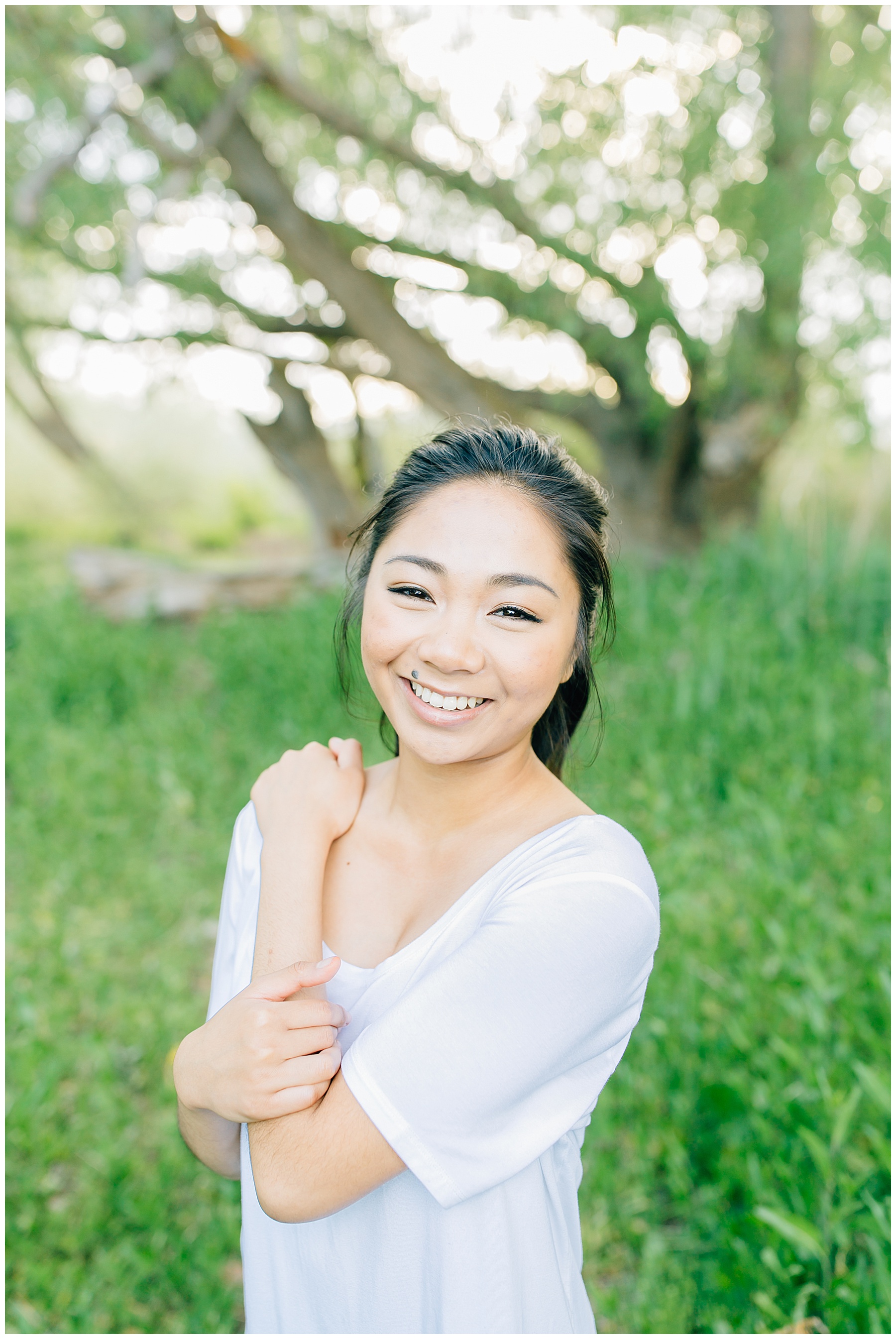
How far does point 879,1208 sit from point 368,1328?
3.99 ft

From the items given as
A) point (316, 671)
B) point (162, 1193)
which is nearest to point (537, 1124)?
point (162, 1193)

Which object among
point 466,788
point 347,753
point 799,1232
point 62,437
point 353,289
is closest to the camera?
point 466,788

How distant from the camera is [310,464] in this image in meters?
8.36

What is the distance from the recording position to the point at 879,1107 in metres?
2.20

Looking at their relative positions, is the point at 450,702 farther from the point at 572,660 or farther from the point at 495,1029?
the point at 495,1029

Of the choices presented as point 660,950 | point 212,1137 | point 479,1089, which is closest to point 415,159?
point 660,950

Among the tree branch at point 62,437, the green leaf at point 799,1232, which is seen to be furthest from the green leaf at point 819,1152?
the tree branch at point 62,437

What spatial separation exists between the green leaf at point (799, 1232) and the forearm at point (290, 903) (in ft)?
4.21

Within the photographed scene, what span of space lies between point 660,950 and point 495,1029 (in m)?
2.14

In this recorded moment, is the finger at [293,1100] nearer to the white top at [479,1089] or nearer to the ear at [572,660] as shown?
the white top at [479,1089]

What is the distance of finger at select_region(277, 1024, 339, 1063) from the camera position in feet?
3.14

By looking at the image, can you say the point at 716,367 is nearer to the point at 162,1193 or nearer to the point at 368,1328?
the point at 162,1193

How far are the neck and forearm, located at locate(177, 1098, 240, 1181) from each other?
43 centimetres

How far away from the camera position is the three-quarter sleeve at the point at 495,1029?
891 millimetres
